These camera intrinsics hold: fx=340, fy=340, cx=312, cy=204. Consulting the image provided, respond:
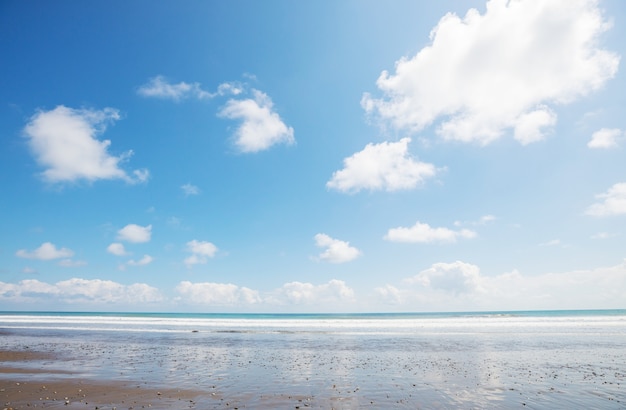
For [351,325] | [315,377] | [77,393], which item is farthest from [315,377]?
[351,325]

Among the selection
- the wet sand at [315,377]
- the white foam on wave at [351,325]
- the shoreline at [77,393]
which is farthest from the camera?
the white foam on wave at [351,325]

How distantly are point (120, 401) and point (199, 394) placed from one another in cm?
283

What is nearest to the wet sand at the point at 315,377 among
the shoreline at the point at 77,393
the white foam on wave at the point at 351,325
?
the shoreline at the point at 77,393

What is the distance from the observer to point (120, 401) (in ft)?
41.9

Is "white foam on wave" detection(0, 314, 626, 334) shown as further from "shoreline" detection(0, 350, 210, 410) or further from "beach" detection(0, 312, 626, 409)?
"shoreline" detection(0, 350, 210, 410)

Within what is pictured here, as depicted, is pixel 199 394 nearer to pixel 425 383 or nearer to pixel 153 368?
pixel 153 368

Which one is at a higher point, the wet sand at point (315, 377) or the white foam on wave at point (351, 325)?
the wet sand at point (315, 377)

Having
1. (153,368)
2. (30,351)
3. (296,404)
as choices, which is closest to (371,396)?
(296,404)

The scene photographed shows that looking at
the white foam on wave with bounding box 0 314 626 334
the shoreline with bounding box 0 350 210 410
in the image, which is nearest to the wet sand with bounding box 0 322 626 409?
the shoreline with bounding box 0 350 210 410

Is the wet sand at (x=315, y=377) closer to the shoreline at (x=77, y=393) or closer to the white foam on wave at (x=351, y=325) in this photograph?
the shoreline at (x=77, y=393)

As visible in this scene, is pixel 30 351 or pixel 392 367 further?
pixel 30 351

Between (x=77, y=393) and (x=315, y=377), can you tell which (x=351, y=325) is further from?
(x=77, y=393)

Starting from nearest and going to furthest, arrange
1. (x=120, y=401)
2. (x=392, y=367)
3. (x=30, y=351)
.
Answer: (x=120, y=401) < (x=392, y=367) < (x=30, y=351)

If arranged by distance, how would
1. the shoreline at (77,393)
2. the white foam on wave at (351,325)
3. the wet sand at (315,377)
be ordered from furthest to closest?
the white foam on wave at (351,325), the wet sand at (315,377), the shoreline at (77,393)
